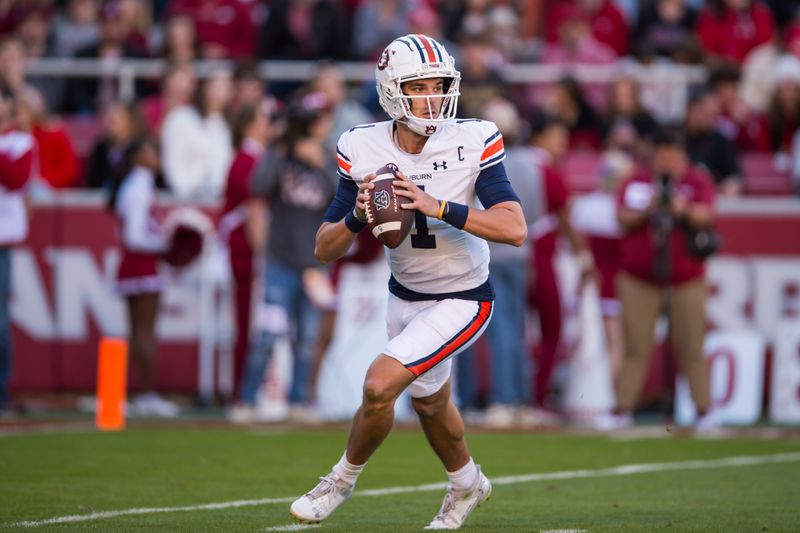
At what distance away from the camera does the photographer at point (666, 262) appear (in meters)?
12.0

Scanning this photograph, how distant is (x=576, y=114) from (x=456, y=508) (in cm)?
853

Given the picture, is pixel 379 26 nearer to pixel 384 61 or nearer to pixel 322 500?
pixel 384 61

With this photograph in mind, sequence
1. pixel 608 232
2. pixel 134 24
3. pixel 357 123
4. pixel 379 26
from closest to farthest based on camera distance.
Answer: pixel 608 232
pixel 357 123
pixel 379 26
pixel 134 24

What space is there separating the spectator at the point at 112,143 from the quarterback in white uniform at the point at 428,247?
6779mm

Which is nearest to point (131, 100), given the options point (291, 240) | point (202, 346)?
point (202, 346)

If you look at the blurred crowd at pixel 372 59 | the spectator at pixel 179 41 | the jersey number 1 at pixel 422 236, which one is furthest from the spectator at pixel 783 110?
the jersey number 1 at pixel 422 236

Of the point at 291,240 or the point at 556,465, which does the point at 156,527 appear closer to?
the point at 556,465

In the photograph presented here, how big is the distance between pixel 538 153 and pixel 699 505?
5.57m

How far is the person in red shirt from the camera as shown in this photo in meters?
12.6

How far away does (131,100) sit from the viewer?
14.5 metres

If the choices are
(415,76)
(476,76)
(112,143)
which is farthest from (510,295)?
(415,76)

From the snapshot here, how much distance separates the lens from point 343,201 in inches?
264

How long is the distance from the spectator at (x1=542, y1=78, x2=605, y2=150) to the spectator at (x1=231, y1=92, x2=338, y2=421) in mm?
3262

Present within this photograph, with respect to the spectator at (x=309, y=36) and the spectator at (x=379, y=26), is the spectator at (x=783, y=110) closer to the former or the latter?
the spectator at (x=379, y=26)
